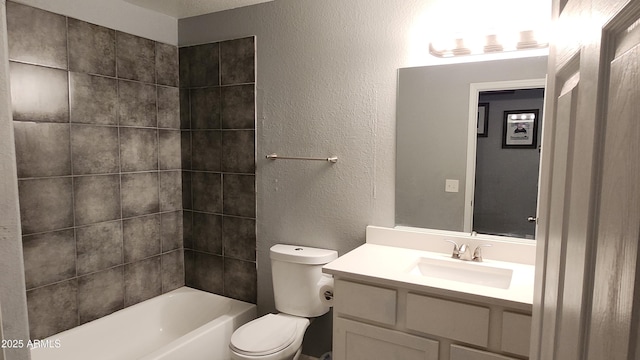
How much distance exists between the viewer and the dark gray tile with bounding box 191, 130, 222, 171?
2.79 m

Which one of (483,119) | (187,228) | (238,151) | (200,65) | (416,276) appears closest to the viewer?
(416,276)

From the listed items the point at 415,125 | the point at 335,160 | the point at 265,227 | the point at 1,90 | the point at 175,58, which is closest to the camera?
the point at 1,90

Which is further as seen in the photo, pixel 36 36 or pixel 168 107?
pixel 168 107

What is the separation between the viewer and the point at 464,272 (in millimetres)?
1892

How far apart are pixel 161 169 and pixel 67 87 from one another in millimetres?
817

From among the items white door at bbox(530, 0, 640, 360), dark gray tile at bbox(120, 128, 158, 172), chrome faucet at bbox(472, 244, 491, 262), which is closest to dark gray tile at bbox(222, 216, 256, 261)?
dark gray tile at bbox(120, 128, 158, 172)

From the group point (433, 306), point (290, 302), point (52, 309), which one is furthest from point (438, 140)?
point (52, 309)

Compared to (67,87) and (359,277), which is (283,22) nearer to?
(67,87)

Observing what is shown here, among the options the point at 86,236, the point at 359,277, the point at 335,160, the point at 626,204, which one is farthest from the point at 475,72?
the point at 86,236

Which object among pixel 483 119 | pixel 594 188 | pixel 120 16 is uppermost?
pixel 120 16

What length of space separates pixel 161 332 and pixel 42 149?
4.83ft

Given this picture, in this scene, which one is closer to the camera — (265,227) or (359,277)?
(359,277)

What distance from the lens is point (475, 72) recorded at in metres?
1.96

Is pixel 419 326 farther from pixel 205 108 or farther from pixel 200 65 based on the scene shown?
pixel 200 65
